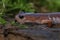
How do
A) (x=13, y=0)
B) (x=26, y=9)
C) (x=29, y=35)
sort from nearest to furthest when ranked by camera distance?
(x=29, y=35), (x=26, y=9), (x=13, y=0)

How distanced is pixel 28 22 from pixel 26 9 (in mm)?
543

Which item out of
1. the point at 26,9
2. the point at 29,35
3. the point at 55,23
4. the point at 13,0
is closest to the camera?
the point at 29,35

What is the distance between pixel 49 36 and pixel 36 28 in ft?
0.53

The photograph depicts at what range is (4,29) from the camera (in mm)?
1244

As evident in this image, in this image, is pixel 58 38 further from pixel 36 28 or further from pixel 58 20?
pixel 58 20

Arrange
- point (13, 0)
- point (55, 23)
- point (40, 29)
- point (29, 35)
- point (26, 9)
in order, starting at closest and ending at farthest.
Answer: point (29, 35) → point (40, 29) → point (55, 23) → point (26, 9) → point (13, 0)

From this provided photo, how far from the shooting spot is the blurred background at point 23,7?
1857 millimetres

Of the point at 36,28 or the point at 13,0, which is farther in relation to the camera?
the point at 13,0

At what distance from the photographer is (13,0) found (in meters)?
2.26

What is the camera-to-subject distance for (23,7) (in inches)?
79.8

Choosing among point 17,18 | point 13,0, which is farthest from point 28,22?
point 13,0

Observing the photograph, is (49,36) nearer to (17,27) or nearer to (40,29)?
(40,29)

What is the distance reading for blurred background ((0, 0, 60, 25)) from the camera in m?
1.86

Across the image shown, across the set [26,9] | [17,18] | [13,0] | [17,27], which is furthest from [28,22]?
[13,0]
